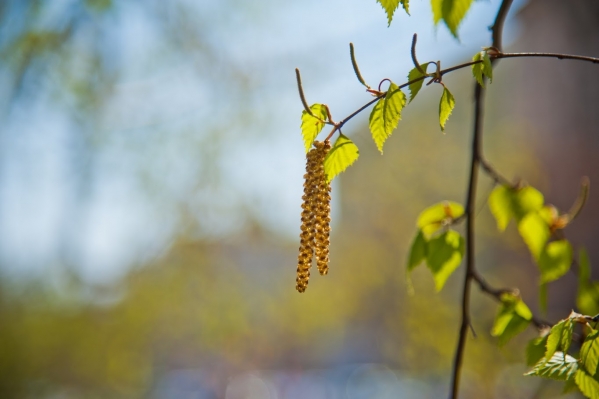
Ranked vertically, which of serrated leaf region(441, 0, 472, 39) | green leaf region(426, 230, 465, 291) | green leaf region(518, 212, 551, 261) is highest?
serrated leaf region(441, 0, 472, 39)

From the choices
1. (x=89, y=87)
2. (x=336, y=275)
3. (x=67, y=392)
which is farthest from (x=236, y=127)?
(x=67, y=392)

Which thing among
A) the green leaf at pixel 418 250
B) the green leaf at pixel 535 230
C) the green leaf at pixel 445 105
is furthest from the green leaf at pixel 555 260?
the green leaf at pixel 445 105

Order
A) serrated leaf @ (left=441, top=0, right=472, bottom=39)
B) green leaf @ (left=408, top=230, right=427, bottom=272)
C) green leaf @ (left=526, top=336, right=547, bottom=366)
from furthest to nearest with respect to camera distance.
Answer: green leaf @ (left=408, top=230, right=427, bottom=272) < green leaf @ (left=526, top=336, right=547, bottom=366) < serrated leaf @ (left=441, top=0, right=472, bottom=39)

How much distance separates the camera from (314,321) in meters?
4.83

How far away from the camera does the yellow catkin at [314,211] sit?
318 mm

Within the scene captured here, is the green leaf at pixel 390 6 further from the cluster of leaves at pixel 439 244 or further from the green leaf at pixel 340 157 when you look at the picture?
the cluster of leaves at pixel 439 244

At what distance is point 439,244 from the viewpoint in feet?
1.59

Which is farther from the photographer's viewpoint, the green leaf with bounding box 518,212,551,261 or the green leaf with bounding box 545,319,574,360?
the green leaf with bounding box 518,212,551,261

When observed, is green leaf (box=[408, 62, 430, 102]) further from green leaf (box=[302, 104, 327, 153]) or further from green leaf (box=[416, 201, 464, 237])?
green leaf (box=[416, 201, 464, 237])

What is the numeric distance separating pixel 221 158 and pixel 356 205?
7.68ft

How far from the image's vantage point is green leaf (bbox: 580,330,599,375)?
31cm

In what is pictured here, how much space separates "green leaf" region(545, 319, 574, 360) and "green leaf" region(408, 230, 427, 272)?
18 centimetres

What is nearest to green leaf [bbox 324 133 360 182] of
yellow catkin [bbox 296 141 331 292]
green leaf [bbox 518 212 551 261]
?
yellow catkin [bbox 296 141 331 292]

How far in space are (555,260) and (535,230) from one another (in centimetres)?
3
